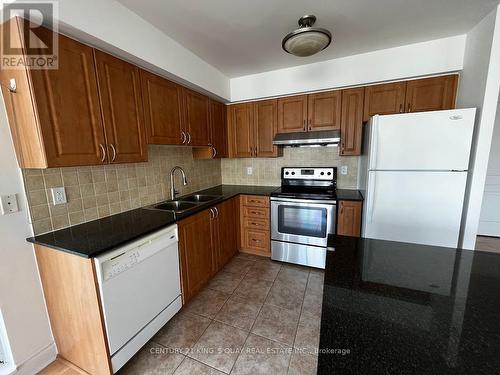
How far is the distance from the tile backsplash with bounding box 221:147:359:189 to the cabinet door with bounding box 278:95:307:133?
0.35 metres

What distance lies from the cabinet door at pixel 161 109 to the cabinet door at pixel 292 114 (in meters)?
1.28

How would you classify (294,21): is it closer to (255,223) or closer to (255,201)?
(255,201)

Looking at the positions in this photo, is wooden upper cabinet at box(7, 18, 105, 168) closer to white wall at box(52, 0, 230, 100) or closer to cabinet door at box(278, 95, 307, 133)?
white wall at box(52, 0, 230, 100)

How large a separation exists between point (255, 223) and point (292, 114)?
58.5 inches

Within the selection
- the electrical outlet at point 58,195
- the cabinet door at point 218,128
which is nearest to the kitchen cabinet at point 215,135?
the cabinet door at point 218,128

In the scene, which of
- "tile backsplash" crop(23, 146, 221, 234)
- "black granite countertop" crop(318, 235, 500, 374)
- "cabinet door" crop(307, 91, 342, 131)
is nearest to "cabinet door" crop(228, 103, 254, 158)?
"tile backsplash" crop(23, 146, 221, 234)

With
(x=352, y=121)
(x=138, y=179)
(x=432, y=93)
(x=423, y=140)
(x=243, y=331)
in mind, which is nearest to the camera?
(x=243, y=331)

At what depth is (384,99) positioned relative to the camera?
2400 mm

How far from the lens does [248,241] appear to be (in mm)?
2939

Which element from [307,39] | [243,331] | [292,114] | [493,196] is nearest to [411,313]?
[243,331]

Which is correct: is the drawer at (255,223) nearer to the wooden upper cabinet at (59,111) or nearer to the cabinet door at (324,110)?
the cabinet door at (324,110)

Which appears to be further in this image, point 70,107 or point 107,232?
point 107,232

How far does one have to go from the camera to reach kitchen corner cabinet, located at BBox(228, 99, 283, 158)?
2.93 meters

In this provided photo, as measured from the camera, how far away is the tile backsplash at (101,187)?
1462mm
